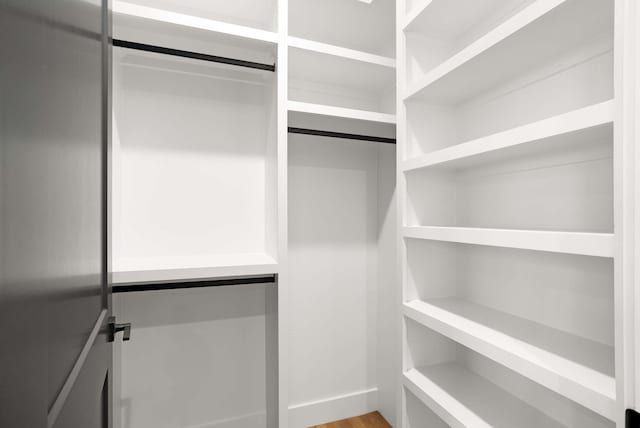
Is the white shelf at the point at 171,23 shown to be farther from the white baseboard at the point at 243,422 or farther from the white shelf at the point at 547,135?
the white baseboard at the point at 243,422

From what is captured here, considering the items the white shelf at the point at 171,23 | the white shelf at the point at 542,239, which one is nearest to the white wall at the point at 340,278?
the white shelf at the point at 171,23

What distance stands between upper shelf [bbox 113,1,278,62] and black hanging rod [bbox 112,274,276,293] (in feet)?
3.27

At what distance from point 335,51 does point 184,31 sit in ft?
2.07

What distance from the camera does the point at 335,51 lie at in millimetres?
1406

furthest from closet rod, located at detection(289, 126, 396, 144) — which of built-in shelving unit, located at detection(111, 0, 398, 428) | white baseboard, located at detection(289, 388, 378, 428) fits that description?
white baseboard, located at detection(289, 388, 378, 428)

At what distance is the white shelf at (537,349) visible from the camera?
68 centimetres

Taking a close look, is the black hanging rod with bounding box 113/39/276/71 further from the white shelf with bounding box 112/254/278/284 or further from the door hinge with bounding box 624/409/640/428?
the door hinge with bounding box 624/409/640/428

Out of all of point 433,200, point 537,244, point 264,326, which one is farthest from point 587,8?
point 264,326

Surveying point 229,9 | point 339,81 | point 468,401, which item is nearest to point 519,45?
point 339,81

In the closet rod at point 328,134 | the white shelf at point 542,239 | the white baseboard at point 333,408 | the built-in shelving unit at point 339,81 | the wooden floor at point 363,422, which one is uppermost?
the built-in shelving unit at point 339,81

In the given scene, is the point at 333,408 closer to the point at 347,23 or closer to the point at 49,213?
the point at 49,213

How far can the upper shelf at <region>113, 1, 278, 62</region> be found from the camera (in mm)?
1159

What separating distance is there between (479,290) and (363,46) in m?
1.45

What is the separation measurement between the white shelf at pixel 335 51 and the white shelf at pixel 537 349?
1.12 m
